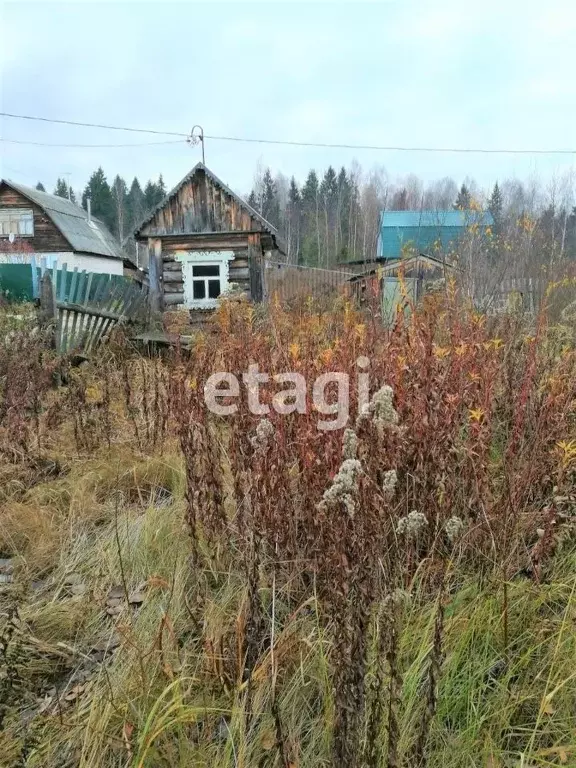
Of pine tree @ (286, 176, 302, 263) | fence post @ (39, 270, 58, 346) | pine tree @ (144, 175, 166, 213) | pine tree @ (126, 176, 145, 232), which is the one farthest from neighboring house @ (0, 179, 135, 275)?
→ pine tree @ (144, 175, 166, 213)

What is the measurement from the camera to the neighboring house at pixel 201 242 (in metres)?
11.4

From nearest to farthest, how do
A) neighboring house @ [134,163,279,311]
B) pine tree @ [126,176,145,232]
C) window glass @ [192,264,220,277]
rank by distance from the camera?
1. neighboring house @ [134,163,279,311]
2. window glass @ [192,264,220,277]
3. pine tree @ [126,176,145,232]

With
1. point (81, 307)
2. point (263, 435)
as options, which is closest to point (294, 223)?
point (81, 307)

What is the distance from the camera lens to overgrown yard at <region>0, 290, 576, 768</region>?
1.41 meters

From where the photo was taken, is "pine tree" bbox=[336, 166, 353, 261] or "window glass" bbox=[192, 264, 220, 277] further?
"pine tree" bbox=[336, 166, 353, 261]

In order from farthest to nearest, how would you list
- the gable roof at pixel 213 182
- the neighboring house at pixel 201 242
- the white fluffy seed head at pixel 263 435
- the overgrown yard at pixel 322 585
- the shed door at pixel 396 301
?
the neighboring house at pixel 201 242 < the gable roof at pixel 213 182 < the shed door at pixel 396 301 < the white fluffy seed head at pixel 263 435 < the overgrown yard at pixel 322 585

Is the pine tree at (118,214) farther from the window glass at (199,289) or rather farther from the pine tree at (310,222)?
the window glass at (199,289)

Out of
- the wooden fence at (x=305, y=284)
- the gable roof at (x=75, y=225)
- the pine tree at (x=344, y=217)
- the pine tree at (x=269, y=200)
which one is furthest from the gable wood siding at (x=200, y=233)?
the pine tree at (x=269, y=200)

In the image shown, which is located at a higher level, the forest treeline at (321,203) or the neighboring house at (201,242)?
the forest treeline at (321,203)

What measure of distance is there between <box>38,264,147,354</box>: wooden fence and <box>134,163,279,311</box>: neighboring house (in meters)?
1.99

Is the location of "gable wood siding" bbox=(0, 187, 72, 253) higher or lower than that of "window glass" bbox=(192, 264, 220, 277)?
higher

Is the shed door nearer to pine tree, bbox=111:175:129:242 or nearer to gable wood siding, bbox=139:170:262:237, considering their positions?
gable wood siding, bbox=139:170:262:237

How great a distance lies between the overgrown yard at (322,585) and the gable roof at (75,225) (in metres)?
23.2

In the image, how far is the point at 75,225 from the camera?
82.9 feet
